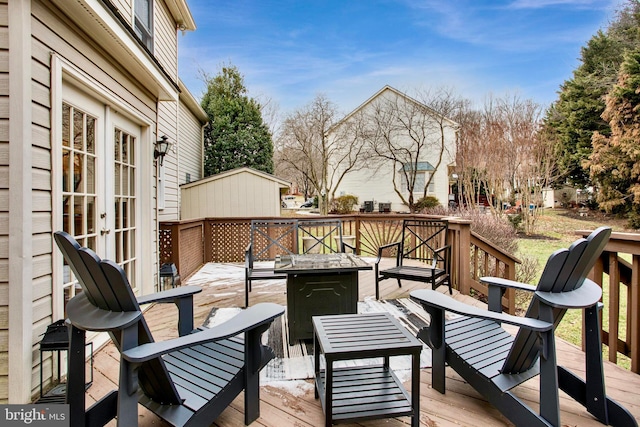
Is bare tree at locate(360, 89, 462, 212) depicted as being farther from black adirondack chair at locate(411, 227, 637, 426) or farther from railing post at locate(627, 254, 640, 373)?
black adirondack chair at locate(411, 227, 637, 426)

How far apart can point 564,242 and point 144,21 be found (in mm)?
12217

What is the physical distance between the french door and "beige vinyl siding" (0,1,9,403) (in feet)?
1.47

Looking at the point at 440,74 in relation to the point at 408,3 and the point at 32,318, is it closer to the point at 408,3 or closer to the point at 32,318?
the point at 408,3

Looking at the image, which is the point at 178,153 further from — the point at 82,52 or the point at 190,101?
the point at 82,52

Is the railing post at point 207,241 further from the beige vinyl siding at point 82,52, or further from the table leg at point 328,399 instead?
the table leg at point 328,399

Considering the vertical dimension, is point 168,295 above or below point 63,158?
below

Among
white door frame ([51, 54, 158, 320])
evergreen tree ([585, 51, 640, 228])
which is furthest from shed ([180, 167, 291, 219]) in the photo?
evergreen tree ([585, 51, 640, 228])

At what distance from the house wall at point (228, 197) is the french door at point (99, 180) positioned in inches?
203

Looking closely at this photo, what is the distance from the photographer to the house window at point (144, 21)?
16.8ft

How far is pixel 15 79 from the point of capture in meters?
2.01

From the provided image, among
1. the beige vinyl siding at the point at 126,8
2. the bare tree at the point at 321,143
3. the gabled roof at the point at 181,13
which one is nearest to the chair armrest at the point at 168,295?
the beige vinyl siding at the point at 126,8

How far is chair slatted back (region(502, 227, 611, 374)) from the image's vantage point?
5.47ft

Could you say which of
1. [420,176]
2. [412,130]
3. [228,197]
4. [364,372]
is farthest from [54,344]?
[420,176]

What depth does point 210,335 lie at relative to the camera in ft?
5.36
